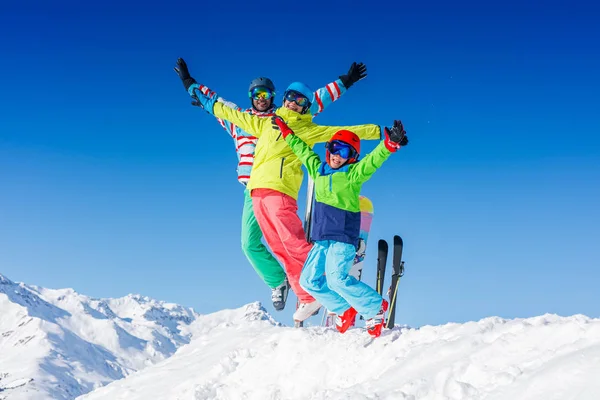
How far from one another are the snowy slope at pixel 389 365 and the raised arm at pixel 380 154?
6.25 ft

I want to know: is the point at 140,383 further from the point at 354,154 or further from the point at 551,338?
the point at 551,338

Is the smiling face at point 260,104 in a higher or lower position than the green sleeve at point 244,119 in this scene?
higher

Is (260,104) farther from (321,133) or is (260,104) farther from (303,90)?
(321,133)

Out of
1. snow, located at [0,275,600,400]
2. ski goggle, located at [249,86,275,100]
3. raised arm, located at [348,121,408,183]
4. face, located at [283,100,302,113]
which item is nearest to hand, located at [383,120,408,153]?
raised arm, located at [348,121,408,183]

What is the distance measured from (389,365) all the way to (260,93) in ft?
15.4

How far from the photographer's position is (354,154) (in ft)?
25.0

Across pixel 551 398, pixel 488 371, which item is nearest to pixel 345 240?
pixel 488 371

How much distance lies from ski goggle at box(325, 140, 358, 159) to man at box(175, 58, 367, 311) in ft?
5.27

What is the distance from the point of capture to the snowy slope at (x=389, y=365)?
4.55m

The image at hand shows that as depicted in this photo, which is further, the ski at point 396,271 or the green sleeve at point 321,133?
the green sleeve at point 321,133

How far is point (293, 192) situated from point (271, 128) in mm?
960

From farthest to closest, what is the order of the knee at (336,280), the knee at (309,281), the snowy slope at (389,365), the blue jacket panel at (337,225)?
the knee at (309,281) < the blue jacket panel at (337,225) < the knee at (336,280) < the snowy slope at (389,365)

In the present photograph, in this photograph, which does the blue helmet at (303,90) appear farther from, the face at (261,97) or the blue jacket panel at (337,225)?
the blue jacket panel at (337,225)

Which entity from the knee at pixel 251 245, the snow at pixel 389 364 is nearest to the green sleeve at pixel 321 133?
the knee at pixel 251 245
